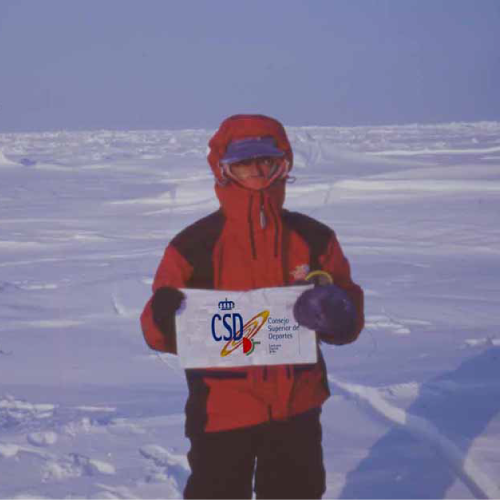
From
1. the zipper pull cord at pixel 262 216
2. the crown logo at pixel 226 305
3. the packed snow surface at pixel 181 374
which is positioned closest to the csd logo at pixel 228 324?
the crown logo at pixel 226 305

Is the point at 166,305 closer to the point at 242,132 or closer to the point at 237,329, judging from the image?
the point at 237,329

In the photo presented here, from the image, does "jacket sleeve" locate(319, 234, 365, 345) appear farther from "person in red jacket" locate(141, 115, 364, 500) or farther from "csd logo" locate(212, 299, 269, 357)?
"csd logo" locate(212, 299, 269, 357)

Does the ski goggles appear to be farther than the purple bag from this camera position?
Yes

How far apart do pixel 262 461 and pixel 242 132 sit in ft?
2.91

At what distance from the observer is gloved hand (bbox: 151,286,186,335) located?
1.86m

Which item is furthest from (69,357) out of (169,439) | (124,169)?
(124,169)

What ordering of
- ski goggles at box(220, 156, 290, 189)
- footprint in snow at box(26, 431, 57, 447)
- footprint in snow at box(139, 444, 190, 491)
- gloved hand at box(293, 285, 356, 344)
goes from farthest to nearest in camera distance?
footprint in snow at box(26, 431, 57, 447) → footprint in snow at box(139, 444, 190, 491) → ski goggles at box(220, 156, 290, 189) → gloved hand at box(293, 285, 356, 344)

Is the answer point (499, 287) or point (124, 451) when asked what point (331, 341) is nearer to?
point (124, 451)

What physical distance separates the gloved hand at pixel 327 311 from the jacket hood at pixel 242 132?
1.32ft

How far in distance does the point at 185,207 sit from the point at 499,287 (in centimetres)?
922

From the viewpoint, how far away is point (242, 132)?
6.40ft

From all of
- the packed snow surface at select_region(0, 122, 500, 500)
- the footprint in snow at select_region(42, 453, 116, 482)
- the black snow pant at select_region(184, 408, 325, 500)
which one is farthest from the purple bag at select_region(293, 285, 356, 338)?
the footprint in snow at select_region(42, 453, 116, 482)

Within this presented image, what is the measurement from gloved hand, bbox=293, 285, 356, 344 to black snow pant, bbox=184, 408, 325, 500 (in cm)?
25

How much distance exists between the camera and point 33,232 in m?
11.6
